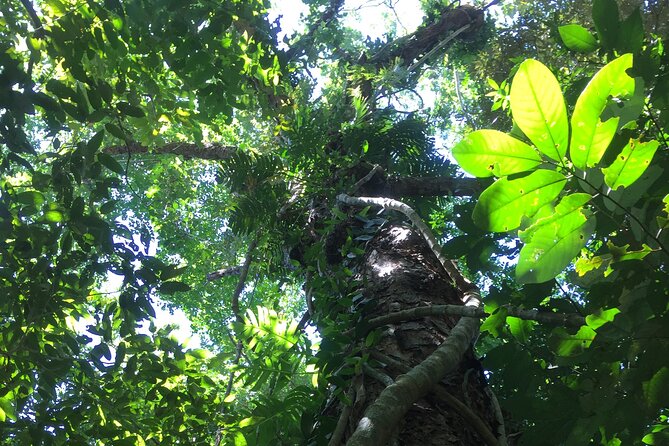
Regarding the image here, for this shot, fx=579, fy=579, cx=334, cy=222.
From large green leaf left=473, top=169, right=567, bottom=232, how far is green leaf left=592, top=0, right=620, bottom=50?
23.3 inches

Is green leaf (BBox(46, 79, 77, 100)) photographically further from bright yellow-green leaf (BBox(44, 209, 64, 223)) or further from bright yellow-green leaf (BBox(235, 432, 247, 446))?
bright yellow-green leaf (BBox(235, 432, 247, 446))

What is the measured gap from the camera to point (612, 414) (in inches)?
44.8

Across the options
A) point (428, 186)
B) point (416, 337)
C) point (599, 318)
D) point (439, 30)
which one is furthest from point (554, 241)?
point (439, 30)

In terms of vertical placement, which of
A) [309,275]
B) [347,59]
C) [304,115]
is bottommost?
[309,275]

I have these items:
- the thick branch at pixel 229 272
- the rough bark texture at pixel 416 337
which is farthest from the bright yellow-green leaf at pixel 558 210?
the thick branch at pixel 229 272

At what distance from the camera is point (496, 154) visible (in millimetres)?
813

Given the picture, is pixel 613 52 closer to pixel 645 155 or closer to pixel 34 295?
pixel 645 155

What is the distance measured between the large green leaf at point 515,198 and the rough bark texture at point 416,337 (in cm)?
80

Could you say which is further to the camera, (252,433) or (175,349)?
(175,349)

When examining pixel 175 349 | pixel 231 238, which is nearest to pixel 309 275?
pixel 175 349

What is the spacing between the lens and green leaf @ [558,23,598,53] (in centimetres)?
137

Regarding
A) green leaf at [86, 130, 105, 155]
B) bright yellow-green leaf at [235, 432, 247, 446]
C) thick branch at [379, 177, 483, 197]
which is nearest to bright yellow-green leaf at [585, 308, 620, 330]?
bright yellow-green leaf at [235, 432, 247, 446]

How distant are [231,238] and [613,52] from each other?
5.97 meters

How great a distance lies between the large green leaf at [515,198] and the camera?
0.82 metres
